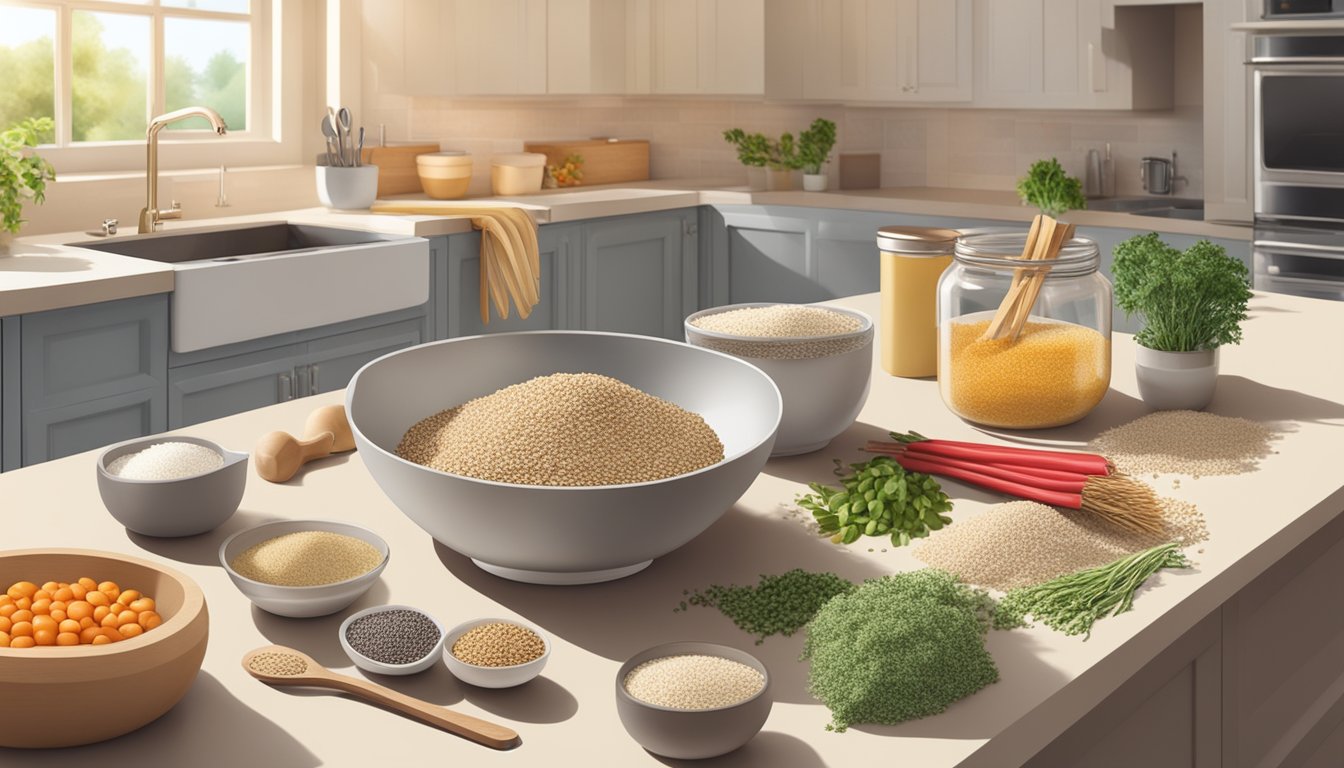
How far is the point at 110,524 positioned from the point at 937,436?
0.95 m

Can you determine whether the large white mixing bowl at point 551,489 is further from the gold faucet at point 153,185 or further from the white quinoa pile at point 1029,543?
the gold faucet at point 153,185

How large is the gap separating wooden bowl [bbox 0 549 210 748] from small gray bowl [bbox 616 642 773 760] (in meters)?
0.30

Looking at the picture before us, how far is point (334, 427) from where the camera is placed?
5.07ft

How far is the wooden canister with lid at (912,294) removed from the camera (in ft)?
6.01

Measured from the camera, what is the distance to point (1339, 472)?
1463 millimetres

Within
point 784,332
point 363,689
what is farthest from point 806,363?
point 363,689

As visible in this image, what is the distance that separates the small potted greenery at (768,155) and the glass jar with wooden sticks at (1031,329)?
11.9ft

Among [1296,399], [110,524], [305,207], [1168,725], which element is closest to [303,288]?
[305,207]

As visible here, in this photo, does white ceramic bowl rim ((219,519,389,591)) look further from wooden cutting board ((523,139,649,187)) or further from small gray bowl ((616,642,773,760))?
wooden cutting board ((523,139,649,187))

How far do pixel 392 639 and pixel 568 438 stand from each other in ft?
0.82

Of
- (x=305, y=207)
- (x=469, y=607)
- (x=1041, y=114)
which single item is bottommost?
(x=469, y=607)

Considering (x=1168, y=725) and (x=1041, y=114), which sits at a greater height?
(x=1041, y=114)

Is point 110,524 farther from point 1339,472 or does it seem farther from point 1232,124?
point 1232,124

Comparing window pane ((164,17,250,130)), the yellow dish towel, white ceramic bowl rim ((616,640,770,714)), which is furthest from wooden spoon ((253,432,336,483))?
window pane ((164,17,250,130))
